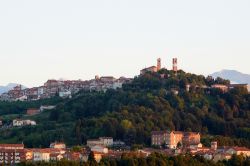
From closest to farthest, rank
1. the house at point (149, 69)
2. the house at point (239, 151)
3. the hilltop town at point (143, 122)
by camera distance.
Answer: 1. the house at point (239, 151)
2. the hilltop town at point (143, 122)
3. the house at point (149, 69)

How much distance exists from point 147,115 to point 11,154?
1517cm

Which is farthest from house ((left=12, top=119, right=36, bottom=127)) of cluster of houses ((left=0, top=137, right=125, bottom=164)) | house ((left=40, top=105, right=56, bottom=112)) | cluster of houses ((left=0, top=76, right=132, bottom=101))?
cluster of houses ((left=0, top=76, right=132, bottom=101))

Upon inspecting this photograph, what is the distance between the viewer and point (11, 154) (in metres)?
65.9

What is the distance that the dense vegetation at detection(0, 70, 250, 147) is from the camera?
241 feet

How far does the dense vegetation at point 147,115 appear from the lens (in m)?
73.4

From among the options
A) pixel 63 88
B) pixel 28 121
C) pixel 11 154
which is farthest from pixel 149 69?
pixel 11 154

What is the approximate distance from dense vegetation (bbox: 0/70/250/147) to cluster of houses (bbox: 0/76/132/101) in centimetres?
1106

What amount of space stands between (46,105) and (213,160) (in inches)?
1474

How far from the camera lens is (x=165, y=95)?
84.2m

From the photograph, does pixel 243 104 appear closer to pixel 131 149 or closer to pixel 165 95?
pixel 165 95

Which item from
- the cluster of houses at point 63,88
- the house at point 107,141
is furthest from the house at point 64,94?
the house at point 107,141

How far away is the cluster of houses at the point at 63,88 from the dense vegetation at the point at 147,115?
1106cm

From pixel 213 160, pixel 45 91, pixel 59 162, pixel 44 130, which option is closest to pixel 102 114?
pixel 44 130

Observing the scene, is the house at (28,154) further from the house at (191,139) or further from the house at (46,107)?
Answer: the house at (46,107)
